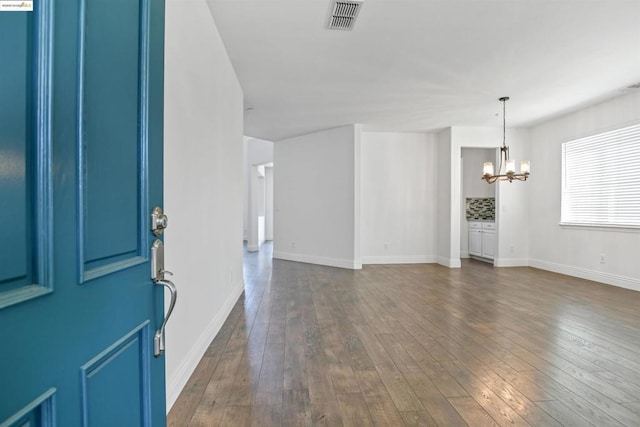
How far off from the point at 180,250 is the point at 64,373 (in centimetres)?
138

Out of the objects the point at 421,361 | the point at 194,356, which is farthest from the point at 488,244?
the point at 194,356

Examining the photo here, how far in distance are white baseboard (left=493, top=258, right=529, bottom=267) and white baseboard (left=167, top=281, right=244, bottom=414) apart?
18.2ft

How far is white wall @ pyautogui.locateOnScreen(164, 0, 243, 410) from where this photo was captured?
183 cm

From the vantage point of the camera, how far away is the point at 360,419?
172cm

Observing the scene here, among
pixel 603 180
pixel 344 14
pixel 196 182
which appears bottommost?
pixel 196 182

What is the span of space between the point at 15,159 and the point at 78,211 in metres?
0.16

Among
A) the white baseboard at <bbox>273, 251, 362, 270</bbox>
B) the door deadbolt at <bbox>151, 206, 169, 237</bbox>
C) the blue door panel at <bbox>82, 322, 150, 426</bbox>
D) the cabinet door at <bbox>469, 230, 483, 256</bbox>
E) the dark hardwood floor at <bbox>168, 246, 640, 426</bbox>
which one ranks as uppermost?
the door deadbolt at <bbox>151, 206, 169, 237</bbox>

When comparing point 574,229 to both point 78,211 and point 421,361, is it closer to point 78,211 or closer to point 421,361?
point 421,361

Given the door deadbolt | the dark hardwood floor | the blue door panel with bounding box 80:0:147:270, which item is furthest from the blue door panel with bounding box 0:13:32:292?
the dark hardwood floor

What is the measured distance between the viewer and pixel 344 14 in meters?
2.69

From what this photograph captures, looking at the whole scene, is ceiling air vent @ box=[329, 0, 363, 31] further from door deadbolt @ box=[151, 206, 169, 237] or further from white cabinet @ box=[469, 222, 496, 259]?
white cabinet @ box=[469, 222, 496, 259]

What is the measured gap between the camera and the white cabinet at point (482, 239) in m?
6.86

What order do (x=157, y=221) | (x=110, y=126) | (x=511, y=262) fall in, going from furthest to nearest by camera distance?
(x=511, y=262) → (x=157, y=221) → (x=110, y=126)

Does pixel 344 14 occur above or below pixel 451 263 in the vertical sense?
above
